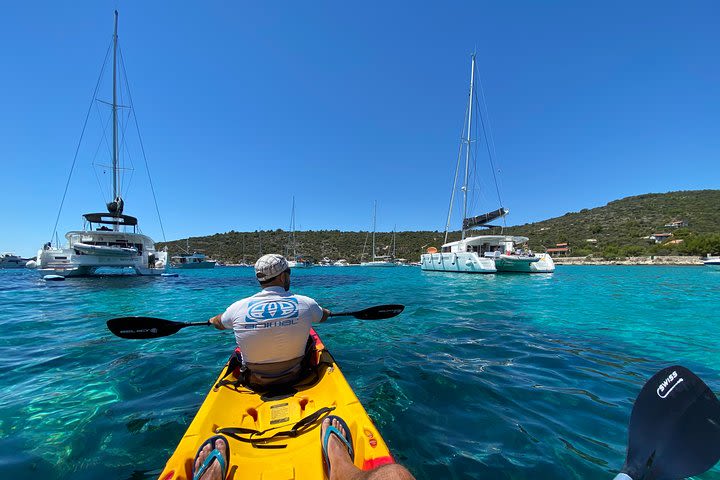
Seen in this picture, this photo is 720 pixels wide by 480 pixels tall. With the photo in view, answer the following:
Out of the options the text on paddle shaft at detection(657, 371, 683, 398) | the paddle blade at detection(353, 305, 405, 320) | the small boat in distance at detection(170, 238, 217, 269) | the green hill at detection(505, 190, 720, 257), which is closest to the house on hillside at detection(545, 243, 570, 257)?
the green hill at detection(505, 190, 720, 257)

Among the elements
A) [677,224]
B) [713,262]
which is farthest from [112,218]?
[677,224]

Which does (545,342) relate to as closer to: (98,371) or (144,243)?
(98,371)

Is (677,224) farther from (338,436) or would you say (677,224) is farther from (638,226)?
(338,436)

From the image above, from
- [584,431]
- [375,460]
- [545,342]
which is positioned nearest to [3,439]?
[375,460]

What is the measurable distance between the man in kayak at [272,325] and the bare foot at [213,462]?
83cm

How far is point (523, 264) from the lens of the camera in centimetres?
2988

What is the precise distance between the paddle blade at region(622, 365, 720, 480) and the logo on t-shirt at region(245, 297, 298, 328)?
2.84 metres

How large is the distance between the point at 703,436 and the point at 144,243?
36.9 metres

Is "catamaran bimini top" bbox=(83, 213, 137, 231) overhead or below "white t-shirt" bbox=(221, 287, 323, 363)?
overhead

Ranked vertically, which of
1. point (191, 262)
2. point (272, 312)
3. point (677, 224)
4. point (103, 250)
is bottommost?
point (191, 262)

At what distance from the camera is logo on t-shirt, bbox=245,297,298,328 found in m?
2.80

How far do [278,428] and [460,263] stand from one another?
31.7 meters

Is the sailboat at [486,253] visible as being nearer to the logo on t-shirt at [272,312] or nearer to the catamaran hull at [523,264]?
the catamaran hull at [523,264]

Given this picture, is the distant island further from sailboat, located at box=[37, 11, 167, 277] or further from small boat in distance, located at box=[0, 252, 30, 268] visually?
sailboat, located at box=[37, 11, 167, 277]
